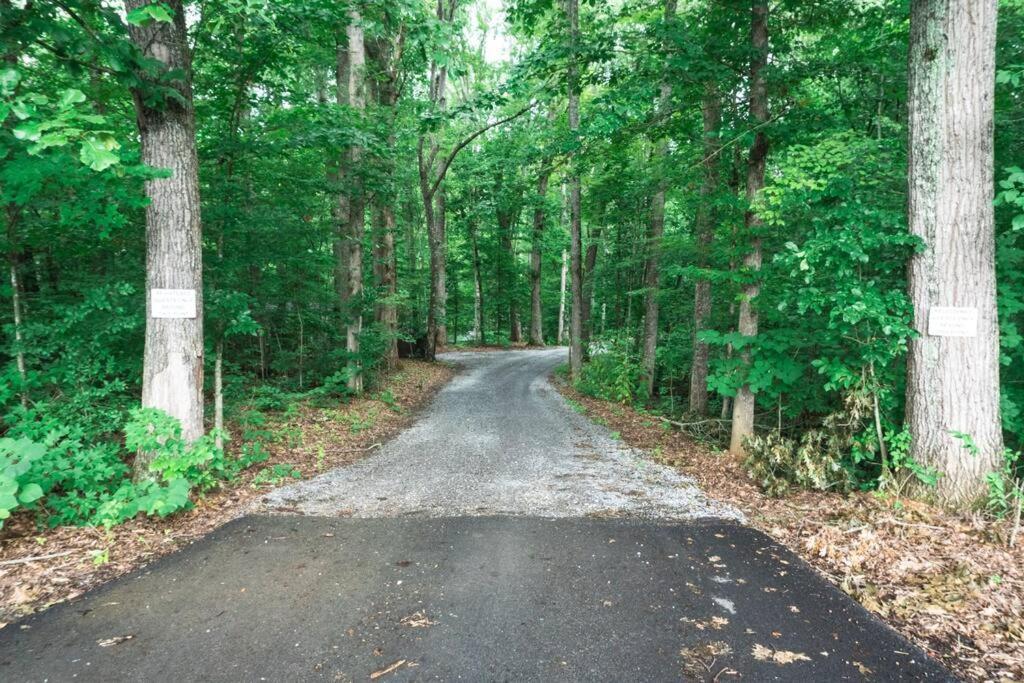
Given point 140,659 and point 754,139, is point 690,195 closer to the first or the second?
point 754,139

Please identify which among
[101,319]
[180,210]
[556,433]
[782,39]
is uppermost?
[782,39]

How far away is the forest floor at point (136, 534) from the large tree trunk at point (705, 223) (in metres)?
5.67

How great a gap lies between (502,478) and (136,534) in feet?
11.7

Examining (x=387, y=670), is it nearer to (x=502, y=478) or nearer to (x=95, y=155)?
(x=502, y=478)

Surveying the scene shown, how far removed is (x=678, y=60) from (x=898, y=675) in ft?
22.0

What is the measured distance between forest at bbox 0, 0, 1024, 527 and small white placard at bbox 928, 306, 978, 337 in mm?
21

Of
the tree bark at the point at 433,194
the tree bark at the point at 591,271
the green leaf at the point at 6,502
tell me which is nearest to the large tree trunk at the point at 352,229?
the tree bark at the point at 433,194

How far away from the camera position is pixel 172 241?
4.95 meters

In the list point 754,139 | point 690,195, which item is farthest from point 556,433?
point 754,139

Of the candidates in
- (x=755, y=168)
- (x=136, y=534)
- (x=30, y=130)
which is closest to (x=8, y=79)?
(x=30, y=130)

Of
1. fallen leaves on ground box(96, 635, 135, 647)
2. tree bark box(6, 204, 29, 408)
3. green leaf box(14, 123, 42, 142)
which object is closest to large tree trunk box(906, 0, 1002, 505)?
fallen leaves on ground box(96, 635, 135, 647)

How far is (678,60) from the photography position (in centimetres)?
639

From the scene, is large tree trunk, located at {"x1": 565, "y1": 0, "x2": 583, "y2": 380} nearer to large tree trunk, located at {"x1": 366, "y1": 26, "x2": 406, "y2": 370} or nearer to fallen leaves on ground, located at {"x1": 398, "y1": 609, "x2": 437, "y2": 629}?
large tree trunk, located at {"x1": 366, "y1": 26, "x2": 406, "y2": 370}

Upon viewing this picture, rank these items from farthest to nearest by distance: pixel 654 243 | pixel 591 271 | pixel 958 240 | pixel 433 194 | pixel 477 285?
pixel 477 285 → pixel 433 194 → pixel 591 271 → pixel 654 243 → pixel 958 240
